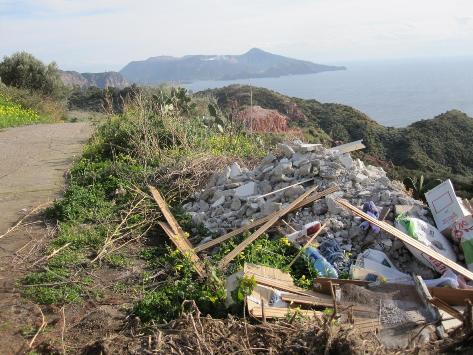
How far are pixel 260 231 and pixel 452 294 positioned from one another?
2.03m

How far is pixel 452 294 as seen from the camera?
13.6 feet

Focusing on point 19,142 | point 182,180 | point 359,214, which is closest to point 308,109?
point 19,142

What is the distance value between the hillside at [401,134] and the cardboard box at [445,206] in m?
13.7

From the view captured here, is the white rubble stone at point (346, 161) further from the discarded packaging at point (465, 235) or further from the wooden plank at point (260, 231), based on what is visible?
the discarded packaging at point (465, 235)

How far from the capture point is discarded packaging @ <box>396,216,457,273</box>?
4.98 m

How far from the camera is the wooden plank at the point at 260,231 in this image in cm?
492

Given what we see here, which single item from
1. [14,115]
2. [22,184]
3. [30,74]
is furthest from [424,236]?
[30,74]

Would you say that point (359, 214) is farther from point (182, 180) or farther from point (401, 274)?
point (182, 180)

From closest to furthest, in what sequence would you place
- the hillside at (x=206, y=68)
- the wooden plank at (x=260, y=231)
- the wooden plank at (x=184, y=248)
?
1. the wooden plank at (x=184, y=248)
2. the wooden plank at (x=260, y=231)
3. the hillside at (x=206, y=68)

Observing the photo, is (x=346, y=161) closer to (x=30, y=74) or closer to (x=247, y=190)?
(x=247, y=190)

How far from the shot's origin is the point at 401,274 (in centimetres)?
473

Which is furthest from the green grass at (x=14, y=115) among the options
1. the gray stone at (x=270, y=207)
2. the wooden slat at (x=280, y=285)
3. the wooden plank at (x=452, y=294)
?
the wooden plank at (x=452, y=294)

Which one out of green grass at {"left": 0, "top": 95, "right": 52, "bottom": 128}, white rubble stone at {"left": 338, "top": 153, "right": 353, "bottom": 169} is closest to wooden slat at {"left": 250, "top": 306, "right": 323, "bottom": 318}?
white rubble stone at {"left": 338, "top": 153, "right": 353, "bottom": 169}

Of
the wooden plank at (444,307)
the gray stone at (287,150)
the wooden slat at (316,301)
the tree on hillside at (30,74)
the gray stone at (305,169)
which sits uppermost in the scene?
the tree on hillside at (30,74)
